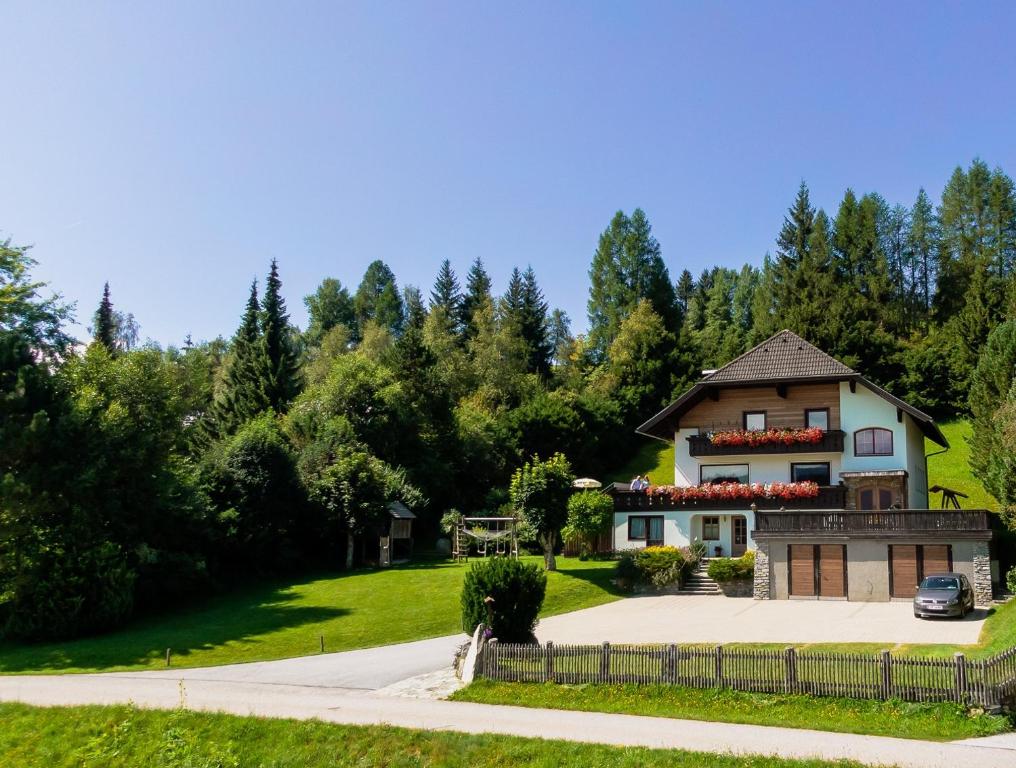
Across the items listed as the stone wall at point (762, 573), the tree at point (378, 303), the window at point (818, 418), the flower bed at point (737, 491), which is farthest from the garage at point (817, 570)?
the tree at point (378, 303)

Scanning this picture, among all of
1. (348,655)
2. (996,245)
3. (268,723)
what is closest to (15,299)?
(348,655)

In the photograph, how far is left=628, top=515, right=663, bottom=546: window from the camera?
131 feet

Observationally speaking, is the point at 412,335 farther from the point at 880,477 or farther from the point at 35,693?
the point at 35,693

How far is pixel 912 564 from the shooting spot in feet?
102

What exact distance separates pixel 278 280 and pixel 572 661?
56.2 meters

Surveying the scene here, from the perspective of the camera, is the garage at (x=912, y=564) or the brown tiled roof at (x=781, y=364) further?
the brown tiled roof at (x=781, y=364)

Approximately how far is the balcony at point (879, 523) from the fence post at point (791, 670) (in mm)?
15680

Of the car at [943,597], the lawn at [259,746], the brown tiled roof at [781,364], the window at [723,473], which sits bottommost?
the lawn at [259,746]

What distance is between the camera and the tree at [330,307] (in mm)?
109562

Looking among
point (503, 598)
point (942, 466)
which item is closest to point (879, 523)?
point (503, 598)

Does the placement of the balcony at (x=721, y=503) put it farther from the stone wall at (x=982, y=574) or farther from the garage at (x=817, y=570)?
the stone wall at (x=982, y=574)

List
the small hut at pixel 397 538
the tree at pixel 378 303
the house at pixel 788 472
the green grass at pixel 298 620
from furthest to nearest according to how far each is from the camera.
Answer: the tree at pixel 378 303, the small hut at pixel 397 538, the house at pixel 788 472, the green grass at pixel 298 620

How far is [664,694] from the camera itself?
17688 mm

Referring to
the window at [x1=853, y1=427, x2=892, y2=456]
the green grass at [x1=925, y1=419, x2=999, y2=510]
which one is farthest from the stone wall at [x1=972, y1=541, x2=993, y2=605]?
the green grass at [x1=925, y1=419, x2=999, y2=510]
